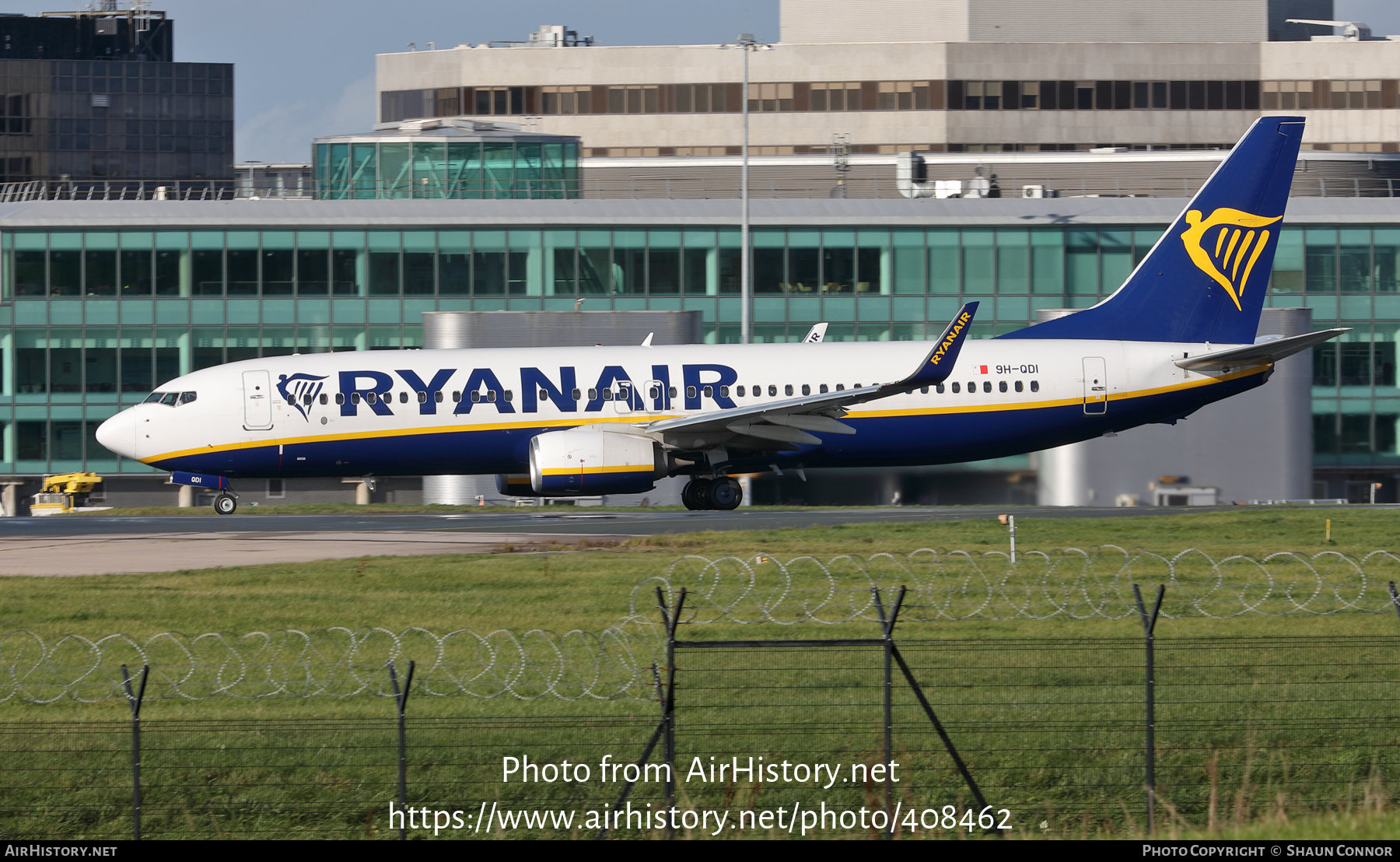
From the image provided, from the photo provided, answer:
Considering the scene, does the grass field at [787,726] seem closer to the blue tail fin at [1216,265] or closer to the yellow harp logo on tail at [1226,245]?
the blue tail fin at [1216,265]

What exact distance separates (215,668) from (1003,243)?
4180 cm

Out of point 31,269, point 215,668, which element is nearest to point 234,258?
point 31,269

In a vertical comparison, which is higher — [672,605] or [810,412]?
[810,412]

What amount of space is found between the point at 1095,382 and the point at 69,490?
3285 centimetres

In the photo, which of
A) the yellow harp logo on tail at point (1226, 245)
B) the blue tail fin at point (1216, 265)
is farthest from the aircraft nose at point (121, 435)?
the yellow harp logo on tail at point (1226, 245)

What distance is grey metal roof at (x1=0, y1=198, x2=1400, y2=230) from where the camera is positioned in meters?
53.8

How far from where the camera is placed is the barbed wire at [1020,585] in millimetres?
18750

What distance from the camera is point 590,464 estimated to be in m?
32.6

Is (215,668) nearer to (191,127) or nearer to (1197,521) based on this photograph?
(1197,521)

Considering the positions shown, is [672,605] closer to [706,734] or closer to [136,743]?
[706,734]

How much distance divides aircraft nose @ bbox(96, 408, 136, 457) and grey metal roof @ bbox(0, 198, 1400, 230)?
64.9 ft

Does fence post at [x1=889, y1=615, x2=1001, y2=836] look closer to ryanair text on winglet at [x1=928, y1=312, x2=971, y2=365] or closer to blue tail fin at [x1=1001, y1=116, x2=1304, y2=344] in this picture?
ryanair text on winglet at [x1=928, y1=312, x2=971, y2=365]

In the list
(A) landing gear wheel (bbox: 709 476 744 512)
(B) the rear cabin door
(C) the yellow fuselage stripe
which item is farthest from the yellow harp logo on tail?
(B) the rear cabin door

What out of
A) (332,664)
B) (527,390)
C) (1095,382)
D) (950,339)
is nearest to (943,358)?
(950,339)
